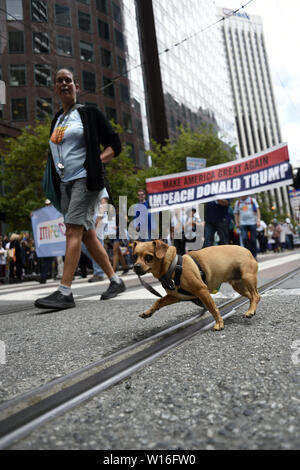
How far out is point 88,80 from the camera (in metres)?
36.5

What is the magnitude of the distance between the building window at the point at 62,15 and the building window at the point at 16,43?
15.7 feet

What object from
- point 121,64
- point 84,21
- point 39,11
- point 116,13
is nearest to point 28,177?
point 39,11

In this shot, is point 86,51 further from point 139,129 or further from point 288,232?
point 288,232

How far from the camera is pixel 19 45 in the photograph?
31.0m

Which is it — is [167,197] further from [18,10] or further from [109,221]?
[18,10]

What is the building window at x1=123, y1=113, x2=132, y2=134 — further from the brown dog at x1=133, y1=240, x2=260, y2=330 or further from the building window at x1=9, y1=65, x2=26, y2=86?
the brown dog at x1=133, y1=240, x2=260, y2=330

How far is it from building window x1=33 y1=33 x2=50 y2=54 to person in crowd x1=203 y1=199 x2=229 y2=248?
2977 cm

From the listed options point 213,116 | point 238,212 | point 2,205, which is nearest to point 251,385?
point 238,212

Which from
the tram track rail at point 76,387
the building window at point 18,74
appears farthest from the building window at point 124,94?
the tram track rail at point 76,387

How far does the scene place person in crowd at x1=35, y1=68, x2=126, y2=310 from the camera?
3576 millimetres

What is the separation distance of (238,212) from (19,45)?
29.0 metres

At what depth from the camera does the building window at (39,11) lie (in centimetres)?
2777

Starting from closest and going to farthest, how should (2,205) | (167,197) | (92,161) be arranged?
(92,161), (167,197), (2,205)

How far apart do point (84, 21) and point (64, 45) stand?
449 centimetres
